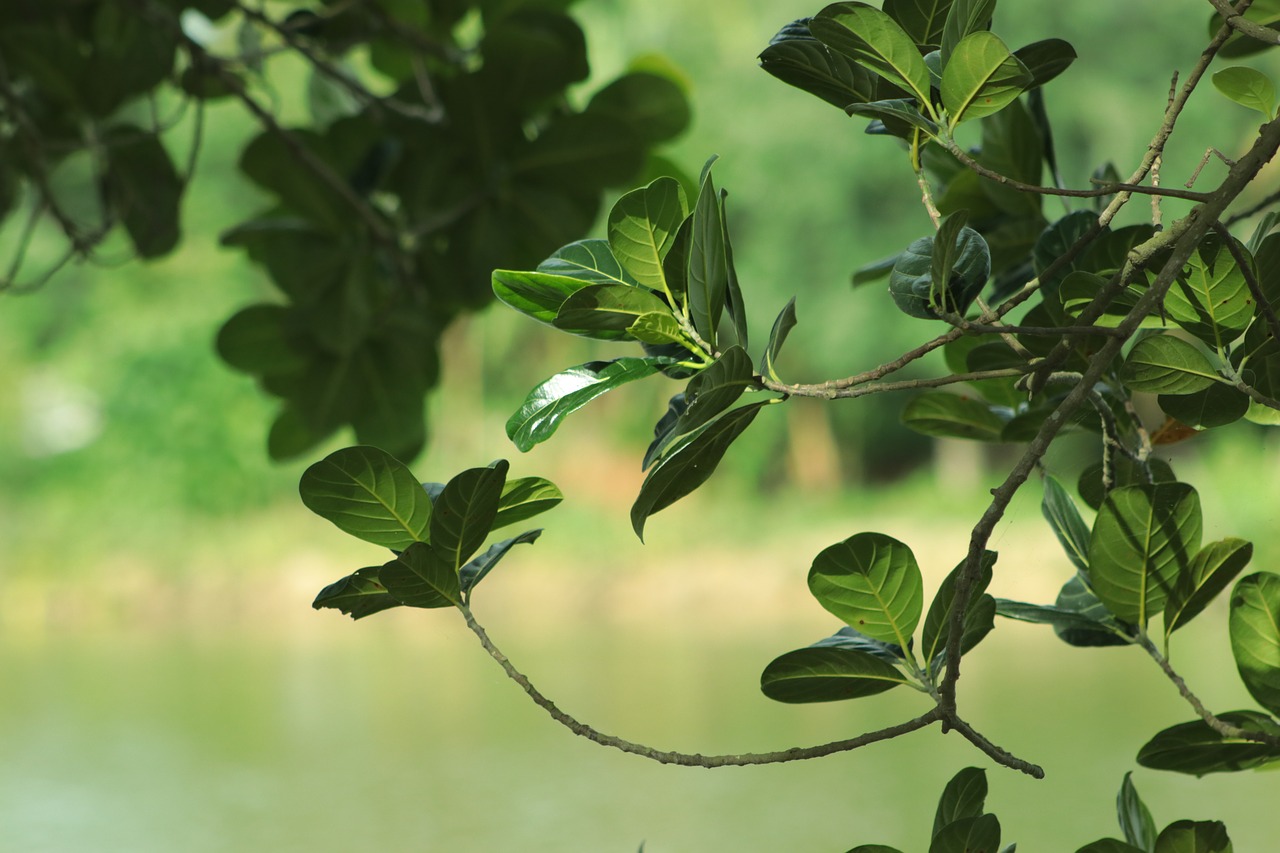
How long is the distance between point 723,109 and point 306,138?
3.62 metres

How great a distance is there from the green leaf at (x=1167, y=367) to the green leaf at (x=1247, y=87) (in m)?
0.06

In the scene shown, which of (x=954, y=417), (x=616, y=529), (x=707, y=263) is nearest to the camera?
(x=707, y=263)

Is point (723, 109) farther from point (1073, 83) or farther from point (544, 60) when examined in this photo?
point (544, 60)

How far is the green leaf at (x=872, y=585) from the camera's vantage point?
0.25 m

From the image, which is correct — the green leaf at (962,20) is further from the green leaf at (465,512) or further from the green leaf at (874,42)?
the green leaf at (465,512)

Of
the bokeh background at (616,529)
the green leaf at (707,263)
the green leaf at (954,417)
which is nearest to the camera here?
the green leaf at (707,263)

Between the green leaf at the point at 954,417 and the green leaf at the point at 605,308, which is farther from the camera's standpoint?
the green leaf at the point at 954,417

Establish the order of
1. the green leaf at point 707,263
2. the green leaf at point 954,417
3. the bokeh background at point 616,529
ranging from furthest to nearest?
the bokeh background at point 616,529 < the green leaf at point 954,417 < the green leaf at point 707,263

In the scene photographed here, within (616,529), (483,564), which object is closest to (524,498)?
(483,564)

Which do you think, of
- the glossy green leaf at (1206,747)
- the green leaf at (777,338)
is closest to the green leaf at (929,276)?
the green leaf at (777,338)

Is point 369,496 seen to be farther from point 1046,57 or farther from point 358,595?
point 1046,57

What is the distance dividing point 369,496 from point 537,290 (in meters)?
0.06

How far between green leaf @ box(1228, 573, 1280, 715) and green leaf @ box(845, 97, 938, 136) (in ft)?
0.43

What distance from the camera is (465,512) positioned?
0.25m
